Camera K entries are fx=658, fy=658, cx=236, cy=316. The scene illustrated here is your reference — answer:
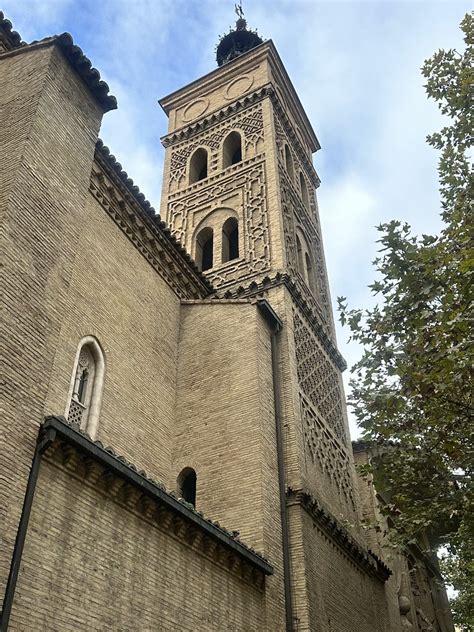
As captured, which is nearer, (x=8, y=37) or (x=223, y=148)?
(x=8, y=37)

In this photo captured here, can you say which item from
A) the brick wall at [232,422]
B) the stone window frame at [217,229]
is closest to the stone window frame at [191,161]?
the stone window frame at [217,229]

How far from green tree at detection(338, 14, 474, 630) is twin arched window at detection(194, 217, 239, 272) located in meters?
7.14

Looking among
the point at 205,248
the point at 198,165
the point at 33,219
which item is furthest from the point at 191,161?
the point at 33,219

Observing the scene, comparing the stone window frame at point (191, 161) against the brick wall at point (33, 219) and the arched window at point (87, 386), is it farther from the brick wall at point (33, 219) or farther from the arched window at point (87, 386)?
the arched window at point (87, 386)

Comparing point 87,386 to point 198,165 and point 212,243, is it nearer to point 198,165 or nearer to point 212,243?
point 212,243

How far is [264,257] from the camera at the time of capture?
14.4 m

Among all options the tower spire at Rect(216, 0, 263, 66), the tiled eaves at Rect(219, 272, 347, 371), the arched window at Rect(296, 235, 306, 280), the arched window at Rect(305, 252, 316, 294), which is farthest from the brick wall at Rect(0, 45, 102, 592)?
the tower spire at Rect(216, 0, 263, 66)

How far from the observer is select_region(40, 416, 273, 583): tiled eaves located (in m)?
6.42

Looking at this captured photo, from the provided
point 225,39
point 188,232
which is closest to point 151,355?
point 188,232

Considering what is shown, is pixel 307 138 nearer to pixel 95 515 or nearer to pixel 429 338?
pixel 429 338

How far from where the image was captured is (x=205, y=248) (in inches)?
651

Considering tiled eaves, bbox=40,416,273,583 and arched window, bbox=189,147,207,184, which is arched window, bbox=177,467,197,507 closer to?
tiled eaves, bbox=40,416,273,583

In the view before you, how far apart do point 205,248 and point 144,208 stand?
17.6 ft

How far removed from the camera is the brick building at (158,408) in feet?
20.5
